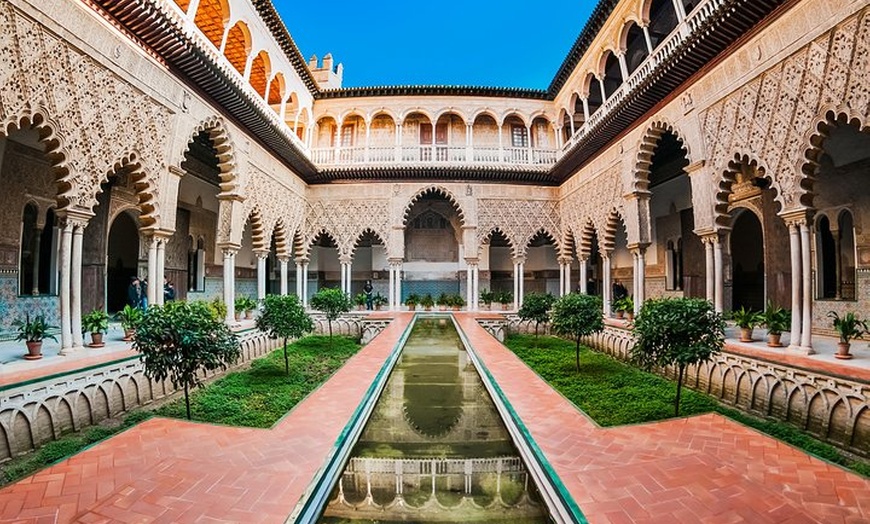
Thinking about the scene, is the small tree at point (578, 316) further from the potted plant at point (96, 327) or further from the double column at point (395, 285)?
the double column at point (395, 285)

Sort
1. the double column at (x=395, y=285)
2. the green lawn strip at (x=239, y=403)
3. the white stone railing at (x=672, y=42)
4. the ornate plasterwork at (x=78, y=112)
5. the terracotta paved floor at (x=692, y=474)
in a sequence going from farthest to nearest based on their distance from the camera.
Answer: the double column at (x=395, y=285), the white stone railing at (x=672, y=42), the ornate plasterwork at (x=78, y=112), the green lawn strip at (x=239, y=403), the terracotta paved floor at (x=692, y=474)

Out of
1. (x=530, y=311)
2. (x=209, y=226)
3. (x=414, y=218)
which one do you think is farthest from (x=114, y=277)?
(x=530, y=311)

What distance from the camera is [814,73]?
5.57 meters

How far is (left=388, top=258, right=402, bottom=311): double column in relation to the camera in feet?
50.7

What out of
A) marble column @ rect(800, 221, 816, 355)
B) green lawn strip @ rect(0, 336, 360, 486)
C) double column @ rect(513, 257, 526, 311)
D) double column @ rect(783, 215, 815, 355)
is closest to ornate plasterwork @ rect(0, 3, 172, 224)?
green lawn strip @ rect(0, 336, 360, 486)

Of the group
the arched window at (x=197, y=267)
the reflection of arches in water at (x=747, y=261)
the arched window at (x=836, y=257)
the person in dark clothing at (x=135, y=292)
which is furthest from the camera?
the arched window at (x=197, y=267)

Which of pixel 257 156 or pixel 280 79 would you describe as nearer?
pixel 257 156

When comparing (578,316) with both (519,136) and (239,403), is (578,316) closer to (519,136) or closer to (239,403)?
(239,403)

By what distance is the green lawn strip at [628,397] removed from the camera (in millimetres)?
4504

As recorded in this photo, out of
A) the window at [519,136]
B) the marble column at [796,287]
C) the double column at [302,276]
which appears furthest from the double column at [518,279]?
the marble column at [796,287]

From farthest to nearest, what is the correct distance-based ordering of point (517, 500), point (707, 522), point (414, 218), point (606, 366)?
point (414, 218), point (606, 366), point (517, 500), point (707, 522)

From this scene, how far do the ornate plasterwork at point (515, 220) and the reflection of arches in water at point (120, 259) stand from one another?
10.7 meters

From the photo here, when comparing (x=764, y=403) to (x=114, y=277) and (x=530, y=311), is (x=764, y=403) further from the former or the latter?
(x=114, y=277)

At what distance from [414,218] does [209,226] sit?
7.70 metres
